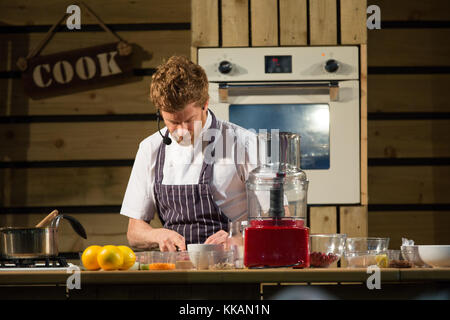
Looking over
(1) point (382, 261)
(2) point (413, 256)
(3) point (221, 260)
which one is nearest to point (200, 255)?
(3) point (221, 260)

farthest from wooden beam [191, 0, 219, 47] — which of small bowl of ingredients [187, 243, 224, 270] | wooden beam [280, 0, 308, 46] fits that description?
small bowl of ingredients [187, 243, 224, 270]

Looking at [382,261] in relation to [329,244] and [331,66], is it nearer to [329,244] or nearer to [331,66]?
[329,244]

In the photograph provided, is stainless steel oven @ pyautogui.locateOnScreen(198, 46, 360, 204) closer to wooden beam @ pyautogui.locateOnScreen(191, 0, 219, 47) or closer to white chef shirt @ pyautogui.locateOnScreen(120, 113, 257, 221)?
wooden beam @ pyautogui.locateOnScreen(191, 0, 219, 47)

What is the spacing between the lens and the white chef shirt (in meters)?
3.04

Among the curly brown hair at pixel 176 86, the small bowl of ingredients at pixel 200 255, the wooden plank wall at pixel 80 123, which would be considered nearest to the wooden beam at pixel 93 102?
the wooden plank wall at pixel 80 123

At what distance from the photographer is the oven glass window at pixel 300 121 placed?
3.84 meters

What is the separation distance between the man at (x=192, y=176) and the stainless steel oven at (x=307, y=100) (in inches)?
27.2

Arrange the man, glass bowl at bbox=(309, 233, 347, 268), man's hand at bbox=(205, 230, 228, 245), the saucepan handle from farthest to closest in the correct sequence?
the man, man's hand at bbox=(205, 230, 228, 245), the saucepan handle, glass bowl at bbox=(309, 233, 347, 268)

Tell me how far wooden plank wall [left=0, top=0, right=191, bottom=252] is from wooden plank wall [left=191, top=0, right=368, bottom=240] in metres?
0.69

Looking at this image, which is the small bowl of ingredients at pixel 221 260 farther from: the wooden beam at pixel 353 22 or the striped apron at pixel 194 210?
the wooden beam at pixel 353 22

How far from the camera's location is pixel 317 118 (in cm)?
386

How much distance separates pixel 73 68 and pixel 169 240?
226cm

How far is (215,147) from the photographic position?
3.11 m

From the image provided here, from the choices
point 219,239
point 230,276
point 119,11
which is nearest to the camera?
point 230,276
